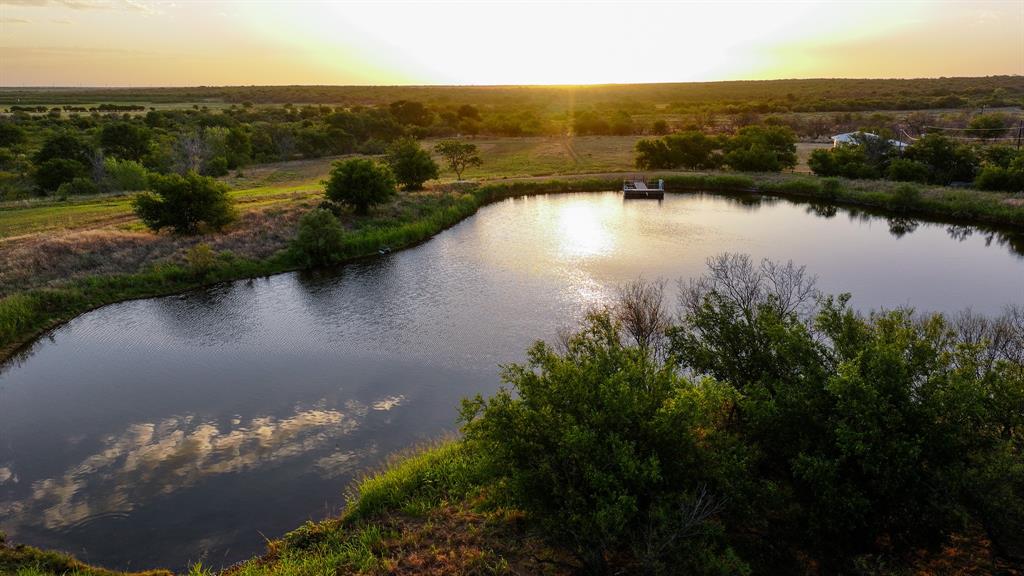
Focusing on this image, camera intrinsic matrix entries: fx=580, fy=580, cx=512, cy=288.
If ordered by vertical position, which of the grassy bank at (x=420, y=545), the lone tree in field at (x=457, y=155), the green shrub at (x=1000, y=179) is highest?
the lone tree in field at (x=457, y=155)

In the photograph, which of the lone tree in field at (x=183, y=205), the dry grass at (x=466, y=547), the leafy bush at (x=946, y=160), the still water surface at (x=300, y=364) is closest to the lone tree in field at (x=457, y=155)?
the still water surface at (x=300, y=364)

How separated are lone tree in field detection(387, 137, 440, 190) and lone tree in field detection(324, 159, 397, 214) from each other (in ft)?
30.2

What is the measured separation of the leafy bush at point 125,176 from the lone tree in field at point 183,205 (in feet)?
63.2

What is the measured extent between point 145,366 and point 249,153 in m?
59.2

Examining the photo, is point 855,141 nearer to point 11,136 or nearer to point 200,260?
point 200,260

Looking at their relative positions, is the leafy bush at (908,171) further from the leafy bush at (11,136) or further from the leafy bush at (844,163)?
the leafy bush at (11,136)

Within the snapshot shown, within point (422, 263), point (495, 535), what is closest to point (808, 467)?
point (495, 535)

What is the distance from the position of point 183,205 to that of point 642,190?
125 ft

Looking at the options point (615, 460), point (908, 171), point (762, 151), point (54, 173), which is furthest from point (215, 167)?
point (908, 171)

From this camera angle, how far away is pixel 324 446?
55.9ft

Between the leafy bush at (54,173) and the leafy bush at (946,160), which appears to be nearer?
the leafy bush at (946,160)

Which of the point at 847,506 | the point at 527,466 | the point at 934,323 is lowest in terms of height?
the point at 847,506

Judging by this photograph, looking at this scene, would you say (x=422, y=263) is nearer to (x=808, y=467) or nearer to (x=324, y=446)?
(x=324, y=446)

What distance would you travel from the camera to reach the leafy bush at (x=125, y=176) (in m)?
52.4
